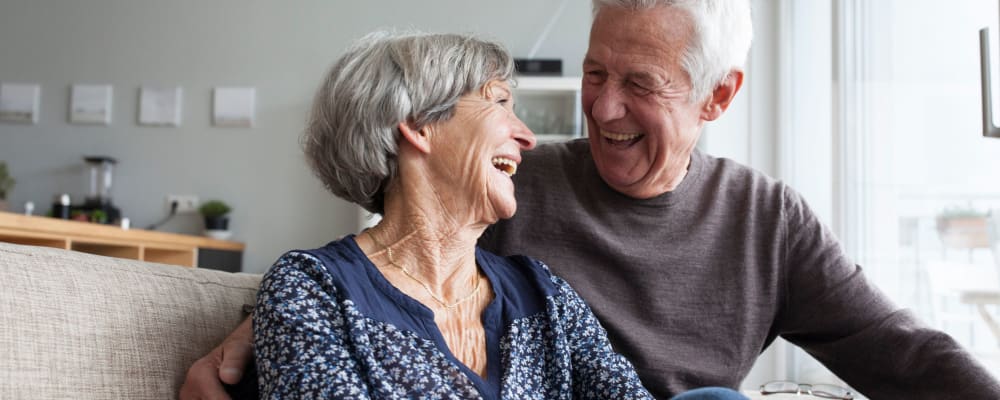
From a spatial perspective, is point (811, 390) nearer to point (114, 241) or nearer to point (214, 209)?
point (114, 241)

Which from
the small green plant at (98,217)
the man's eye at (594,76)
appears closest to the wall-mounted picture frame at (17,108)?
the small green plant at (98,217)

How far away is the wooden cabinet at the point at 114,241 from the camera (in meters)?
3.18

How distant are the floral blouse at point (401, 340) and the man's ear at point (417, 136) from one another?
0.18 metres

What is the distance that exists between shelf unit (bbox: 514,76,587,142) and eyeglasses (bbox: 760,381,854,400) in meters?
3.15


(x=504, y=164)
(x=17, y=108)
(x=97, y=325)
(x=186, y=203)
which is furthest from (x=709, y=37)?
(x=17, y=108)

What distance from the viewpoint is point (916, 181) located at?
3.15 m

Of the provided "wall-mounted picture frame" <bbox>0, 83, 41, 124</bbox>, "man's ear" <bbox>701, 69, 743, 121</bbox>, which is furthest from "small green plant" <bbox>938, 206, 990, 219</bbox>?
"wall-mounted picture frame" <bbox>0, 83, 41, 124</bbox>

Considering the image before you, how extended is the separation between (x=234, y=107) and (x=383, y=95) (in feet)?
13.9

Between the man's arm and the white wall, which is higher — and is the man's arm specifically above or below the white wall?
below

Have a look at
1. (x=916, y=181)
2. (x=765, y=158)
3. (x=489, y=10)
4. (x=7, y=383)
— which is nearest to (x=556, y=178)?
(x=7, y=383)

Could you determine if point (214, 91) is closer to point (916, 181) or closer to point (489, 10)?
point (489, 10)

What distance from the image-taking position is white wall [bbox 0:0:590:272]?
536 cm

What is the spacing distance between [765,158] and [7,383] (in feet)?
13.1

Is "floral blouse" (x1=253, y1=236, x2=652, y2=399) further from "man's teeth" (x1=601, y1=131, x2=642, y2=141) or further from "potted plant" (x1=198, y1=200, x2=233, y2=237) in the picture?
"potted plant" (x1=198, y1=200, x2=233, y2=237)
